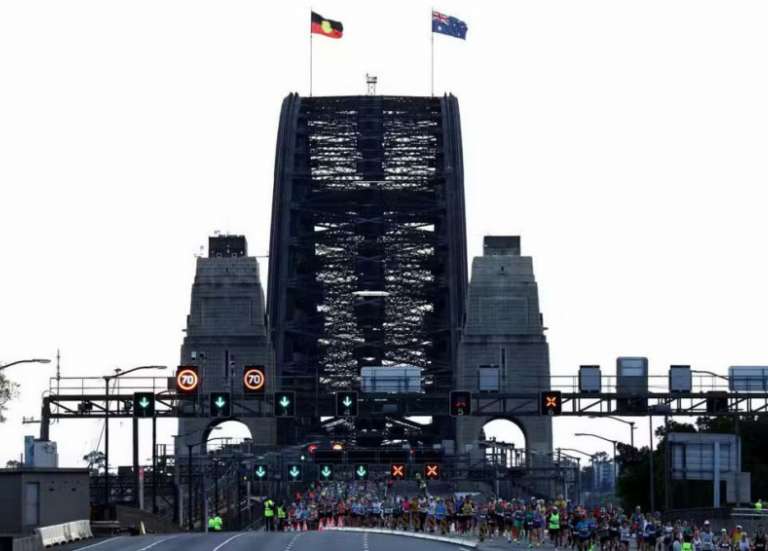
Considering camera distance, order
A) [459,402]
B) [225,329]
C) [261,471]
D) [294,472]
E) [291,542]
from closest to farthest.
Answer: [291,542] → [459,402] → [261,471] → [294,472] → [225,329]

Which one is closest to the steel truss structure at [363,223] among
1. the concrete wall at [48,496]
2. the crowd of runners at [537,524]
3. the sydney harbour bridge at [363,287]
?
the sydney harbour bridge at [363,287]

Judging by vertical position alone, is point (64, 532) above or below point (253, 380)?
below

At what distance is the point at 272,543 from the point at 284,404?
2211 centimetres

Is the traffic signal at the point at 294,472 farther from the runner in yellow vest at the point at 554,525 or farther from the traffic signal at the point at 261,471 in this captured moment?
the runner in yellow vest at the point at 554,525

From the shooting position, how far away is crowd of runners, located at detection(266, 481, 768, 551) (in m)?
66.7

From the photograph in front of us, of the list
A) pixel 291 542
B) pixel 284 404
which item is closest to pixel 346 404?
pixel 284 404

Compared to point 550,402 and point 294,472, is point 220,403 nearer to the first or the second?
point 550,402

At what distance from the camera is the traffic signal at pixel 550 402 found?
100 metres

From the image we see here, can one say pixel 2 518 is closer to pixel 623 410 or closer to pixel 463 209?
pixel 623 410

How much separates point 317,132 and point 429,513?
9562 centimetres

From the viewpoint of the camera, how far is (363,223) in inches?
7603

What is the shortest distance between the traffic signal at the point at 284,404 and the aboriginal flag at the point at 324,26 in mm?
77766

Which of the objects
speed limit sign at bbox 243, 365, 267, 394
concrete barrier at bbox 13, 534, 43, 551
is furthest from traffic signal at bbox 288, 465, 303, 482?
concrete barrier at bbox 13, 534, 43, 551

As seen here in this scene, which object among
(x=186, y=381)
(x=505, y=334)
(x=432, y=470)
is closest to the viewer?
(x=186, y=381)
